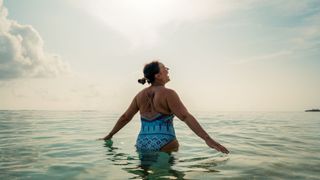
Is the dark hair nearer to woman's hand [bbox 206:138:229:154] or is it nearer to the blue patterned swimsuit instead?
the blue patterned swimsuit

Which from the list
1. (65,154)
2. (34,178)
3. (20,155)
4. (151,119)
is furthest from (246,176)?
(20,155)

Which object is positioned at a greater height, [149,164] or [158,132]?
[158,132]

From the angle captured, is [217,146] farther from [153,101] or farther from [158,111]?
[153,101]

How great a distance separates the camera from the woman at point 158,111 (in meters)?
5.97

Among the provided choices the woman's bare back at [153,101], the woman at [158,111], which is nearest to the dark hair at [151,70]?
the woman at [158,111]

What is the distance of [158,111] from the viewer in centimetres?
617

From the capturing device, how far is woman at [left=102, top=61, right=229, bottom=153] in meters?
5.97

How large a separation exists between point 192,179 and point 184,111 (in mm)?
1575

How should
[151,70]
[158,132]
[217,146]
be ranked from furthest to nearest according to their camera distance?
[151,70] → [158,132] → [217,146]

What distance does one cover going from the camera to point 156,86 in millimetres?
6344

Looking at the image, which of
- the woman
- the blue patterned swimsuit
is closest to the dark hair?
the woman

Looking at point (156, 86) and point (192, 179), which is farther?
point (156, 86)

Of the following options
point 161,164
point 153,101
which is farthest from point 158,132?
point 161,164

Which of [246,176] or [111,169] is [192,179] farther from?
[111,169]
